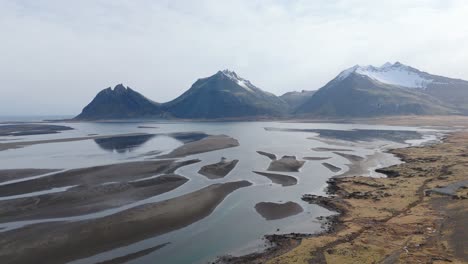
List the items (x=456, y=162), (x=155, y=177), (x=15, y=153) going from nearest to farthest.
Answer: (x=155, y=177) → (x=456, y=162) → (x=15, y=153)

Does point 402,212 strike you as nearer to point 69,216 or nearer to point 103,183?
point 69,216

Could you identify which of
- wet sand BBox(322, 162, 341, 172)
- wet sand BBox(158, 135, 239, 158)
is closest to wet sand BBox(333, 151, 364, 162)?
wet sand BBox(322, 162, 341, 172)

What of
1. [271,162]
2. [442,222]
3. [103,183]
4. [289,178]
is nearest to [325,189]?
[289,178]

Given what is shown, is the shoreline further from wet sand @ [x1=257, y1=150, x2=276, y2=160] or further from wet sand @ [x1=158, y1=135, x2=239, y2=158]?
wet sand @ [x1=158, y1=135, x2=239, y2=158]

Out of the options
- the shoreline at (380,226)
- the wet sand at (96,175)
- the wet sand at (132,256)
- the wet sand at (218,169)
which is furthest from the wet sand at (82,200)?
the shoreline at (380,226)

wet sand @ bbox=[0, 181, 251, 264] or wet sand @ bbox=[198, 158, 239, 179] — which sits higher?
wet sand @ bbox=[198, 158, 239, 179]

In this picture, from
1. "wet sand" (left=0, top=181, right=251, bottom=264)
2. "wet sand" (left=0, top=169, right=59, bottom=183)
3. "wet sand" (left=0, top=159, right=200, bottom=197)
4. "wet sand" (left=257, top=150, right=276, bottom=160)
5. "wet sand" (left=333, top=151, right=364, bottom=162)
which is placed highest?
"wet sand" (left=0, top=169, right=59, bottom=183)

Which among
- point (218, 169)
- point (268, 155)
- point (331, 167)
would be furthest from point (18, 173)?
point (331, 167)
